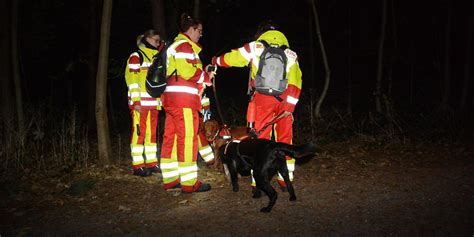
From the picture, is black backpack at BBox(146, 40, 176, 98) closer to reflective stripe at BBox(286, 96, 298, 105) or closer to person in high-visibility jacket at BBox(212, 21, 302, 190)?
person in high-visibility jacket at BBox(212, 21, 302, 190)

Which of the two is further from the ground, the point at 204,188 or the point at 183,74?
the point at 183,74

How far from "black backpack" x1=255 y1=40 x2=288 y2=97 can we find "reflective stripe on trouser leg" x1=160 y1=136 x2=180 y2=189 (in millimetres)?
1557

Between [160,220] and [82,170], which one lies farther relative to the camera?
[82,170]

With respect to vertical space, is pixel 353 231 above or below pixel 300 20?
below

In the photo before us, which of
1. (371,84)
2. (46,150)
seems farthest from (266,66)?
(371,84)

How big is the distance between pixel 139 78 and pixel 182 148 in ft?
5.28

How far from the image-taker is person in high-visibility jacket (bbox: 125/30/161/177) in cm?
633

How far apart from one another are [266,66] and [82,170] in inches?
143

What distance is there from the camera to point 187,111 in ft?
17.6

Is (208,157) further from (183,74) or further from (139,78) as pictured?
(183,74)

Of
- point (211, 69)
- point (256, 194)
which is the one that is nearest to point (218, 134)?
point (211, 69)

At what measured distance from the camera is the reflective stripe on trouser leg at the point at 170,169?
5695mm

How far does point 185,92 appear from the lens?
535cm

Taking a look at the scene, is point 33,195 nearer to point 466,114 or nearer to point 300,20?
point 466,114
